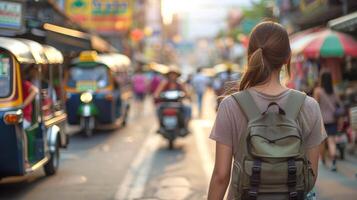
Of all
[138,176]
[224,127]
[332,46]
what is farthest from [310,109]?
[332,46]

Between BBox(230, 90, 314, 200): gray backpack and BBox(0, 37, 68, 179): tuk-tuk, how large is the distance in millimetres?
5149

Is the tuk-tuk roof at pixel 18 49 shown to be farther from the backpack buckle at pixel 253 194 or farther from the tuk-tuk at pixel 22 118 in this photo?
the backpack buckle at pixel 253 194

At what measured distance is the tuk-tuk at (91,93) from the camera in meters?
15.9

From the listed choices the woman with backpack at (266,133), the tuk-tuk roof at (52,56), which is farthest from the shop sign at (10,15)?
the woman with backpack at (266,133)

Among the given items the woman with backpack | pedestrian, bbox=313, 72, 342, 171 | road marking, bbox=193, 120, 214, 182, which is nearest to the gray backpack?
the woman with backpack

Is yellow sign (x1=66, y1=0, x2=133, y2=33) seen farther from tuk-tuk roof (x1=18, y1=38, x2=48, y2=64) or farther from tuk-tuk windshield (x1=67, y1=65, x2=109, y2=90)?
tuk-tuk roof (x1=18, y1=38, x2=48, y2=64)

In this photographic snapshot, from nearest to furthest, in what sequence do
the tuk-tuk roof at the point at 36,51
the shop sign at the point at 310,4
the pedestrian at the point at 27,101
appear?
the pedestrian at the point at 27,101 → the tuk-tuk roof at the point at 36,51 → the shop sign at the point at 310,4

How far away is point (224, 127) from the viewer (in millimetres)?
2826

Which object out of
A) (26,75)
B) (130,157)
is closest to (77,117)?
(130,157)

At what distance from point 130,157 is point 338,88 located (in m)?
5.62

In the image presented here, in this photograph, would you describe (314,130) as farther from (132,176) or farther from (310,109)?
(132,176)

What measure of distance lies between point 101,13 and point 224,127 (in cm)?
3197

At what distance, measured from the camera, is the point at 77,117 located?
16.0m

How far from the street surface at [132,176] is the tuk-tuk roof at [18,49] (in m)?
1.83
